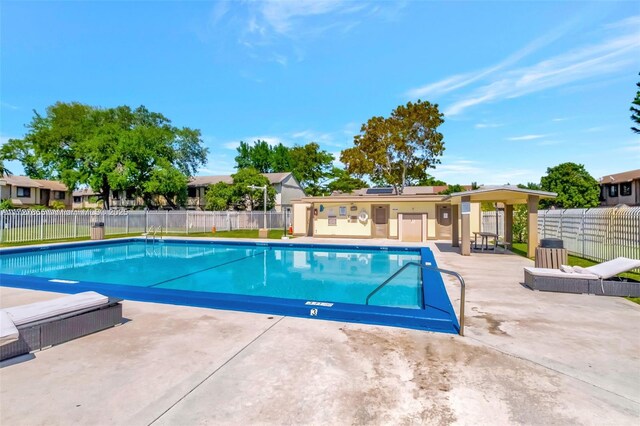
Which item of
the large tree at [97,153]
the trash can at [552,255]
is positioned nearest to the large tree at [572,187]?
the trash can at [552,255]

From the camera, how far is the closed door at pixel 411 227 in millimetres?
19547

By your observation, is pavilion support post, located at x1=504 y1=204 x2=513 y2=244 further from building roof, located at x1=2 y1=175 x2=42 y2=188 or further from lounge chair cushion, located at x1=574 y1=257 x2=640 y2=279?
building roof, located at x1=2 y1=175 x2=42 y2=188

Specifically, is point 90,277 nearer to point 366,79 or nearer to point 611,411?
point 611,411

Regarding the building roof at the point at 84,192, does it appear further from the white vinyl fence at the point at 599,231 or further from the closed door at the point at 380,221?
the white vinyl fence at the point at 599,231

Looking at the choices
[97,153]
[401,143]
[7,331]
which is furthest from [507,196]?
[97,153]

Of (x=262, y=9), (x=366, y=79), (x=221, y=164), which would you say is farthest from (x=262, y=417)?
(x=221, y=164)

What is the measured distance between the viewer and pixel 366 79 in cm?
2030

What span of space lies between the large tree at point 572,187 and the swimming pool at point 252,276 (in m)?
43.1

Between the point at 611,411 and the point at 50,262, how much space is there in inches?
658

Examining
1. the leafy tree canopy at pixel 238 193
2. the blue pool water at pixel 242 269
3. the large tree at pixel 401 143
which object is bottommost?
the blue pool water at pixel 242 269

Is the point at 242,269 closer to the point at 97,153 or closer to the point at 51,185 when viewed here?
the point at 97,153

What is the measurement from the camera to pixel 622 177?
4047 cm

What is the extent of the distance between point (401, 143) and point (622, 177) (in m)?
32.0

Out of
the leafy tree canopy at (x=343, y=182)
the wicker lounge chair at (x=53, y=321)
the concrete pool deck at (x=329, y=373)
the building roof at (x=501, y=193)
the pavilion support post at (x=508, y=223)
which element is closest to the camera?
the concrete pool deck at (x=329, y=373)
